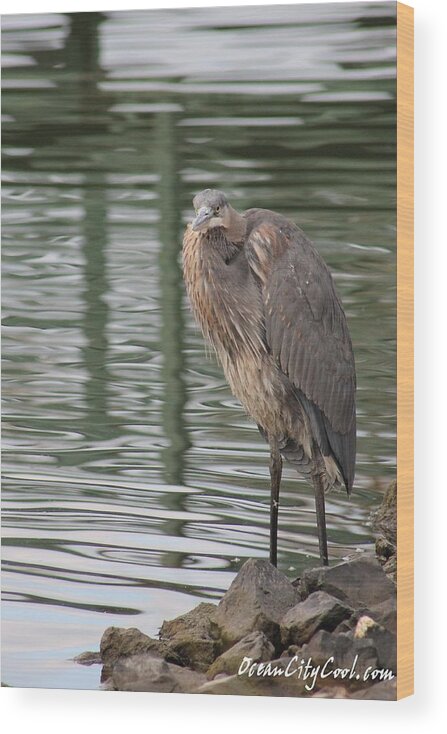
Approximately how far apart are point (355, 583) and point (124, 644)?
0.67 m

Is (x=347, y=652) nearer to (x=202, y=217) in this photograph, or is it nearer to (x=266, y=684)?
(x=266, y=684)

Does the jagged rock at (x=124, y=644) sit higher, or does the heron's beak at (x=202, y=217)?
the heron's beak at (x=202, y=217)

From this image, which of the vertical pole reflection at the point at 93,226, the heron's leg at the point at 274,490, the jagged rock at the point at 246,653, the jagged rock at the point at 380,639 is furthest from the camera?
the vertical pole reflection at the point at 93,226

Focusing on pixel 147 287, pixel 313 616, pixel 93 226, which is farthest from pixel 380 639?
pixel 93 226

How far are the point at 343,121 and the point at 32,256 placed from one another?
0.99 meters

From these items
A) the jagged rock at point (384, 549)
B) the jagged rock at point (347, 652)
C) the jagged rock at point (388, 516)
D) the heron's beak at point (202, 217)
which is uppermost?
the heron's beak at point (202, 217)

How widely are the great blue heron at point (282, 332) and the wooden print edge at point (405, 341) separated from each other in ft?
0.53

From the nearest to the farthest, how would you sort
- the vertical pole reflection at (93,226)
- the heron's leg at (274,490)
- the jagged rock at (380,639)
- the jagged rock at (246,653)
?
the jagged rock at (380,639)
the jagged rock at (246,653)
the heron's leg at (274,490)
the vertical pole reflection at (93,226)

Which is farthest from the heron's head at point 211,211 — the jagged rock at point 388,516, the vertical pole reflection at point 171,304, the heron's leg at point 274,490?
the jagged rock at point 388,516

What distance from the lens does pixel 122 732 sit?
191 inches

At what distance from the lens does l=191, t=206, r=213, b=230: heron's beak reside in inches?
185

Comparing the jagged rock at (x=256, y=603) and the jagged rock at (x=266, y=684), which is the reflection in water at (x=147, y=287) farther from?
the jagged rock at (x=266, y=684)

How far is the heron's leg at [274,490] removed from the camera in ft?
15.7

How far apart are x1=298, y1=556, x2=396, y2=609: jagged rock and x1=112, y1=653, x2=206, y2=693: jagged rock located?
1.29ft
